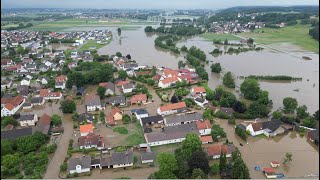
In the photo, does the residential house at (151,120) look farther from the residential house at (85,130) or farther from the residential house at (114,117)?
the residential house at (85,130)

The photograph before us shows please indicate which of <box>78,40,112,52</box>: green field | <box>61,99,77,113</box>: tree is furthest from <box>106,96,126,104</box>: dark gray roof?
<box>78,40,112,52</box>: green field

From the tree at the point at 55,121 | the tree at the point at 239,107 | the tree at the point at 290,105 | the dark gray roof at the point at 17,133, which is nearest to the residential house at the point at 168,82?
the tree at the point at 239,107

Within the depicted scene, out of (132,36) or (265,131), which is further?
(132,36)

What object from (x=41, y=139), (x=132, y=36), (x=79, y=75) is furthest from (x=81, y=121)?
(x=132, y=36)

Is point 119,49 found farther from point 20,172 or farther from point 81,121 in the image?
point 20,172

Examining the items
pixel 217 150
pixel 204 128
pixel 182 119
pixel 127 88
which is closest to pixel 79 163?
pixel 217 150

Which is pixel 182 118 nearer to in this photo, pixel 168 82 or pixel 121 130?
pixel 121 130
